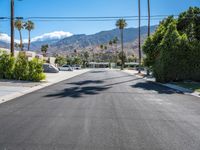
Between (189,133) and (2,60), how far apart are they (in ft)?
77.9

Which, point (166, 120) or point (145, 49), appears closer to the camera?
point (166, 120)

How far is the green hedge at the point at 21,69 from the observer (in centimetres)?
2703

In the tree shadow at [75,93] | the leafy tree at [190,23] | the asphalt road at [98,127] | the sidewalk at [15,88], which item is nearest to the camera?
the asphalt road at [98,127]

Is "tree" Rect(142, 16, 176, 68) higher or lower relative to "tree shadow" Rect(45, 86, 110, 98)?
higher

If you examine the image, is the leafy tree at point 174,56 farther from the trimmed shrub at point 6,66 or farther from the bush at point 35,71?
the trimmed shrub at point 6,66

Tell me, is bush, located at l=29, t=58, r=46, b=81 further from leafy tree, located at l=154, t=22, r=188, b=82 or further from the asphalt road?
the asphalt road

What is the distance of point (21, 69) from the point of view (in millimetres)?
27328

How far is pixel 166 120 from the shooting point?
9.39m

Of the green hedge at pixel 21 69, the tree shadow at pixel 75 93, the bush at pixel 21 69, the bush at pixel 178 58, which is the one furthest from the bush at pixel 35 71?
the bush at pixel 178 58

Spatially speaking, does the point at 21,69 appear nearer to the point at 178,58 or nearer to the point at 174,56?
the point at 174,56

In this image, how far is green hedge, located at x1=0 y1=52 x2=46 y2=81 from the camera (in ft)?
88.7

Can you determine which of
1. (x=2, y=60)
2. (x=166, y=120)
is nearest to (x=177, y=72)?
(x=2, y=60)

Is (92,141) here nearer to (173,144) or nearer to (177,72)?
(173,144)

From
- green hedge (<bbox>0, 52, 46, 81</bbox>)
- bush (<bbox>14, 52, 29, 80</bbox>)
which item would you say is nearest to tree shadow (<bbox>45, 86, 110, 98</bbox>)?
green hedge (<bbox>0, 52, 46, 81</bbox>)
